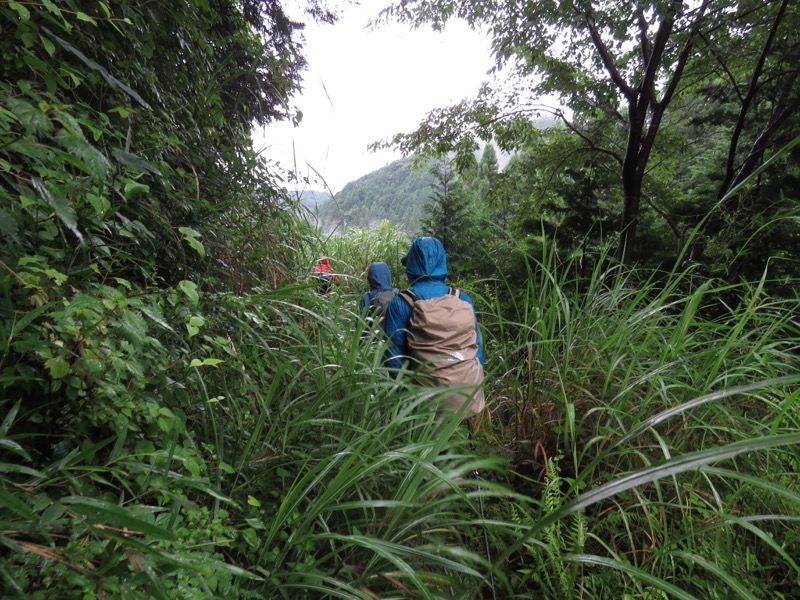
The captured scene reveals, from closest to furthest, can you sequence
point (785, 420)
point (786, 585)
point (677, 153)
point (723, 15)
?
point (786, 585), point (785, 420), point (723, 15), point (677, 153)

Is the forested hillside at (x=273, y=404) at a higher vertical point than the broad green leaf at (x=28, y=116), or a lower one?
lower

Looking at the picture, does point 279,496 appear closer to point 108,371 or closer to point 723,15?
point 108,371

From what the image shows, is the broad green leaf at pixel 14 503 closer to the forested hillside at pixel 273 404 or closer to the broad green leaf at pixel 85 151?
the forested hillside at pixel 273 404

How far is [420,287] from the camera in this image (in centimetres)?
220

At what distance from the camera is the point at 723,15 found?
331 cm

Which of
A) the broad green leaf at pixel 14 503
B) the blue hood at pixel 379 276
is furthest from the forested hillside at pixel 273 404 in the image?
the blue hood at pixel 379 276

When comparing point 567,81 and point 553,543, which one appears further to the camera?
point 567,81

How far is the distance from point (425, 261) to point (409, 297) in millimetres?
267

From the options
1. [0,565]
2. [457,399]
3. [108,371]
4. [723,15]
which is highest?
[723,15]

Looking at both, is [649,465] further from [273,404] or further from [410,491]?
[273,404]

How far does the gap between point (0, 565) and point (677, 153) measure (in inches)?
281

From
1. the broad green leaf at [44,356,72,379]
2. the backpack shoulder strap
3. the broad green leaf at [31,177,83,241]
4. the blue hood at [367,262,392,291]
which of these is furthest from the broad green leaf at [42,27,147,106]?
the blue hood at [367,262,392,291]

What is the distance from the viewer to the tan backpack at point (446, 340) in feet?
6.10

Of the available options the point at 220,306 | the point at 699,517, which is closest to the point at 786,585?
the point at 699,517
